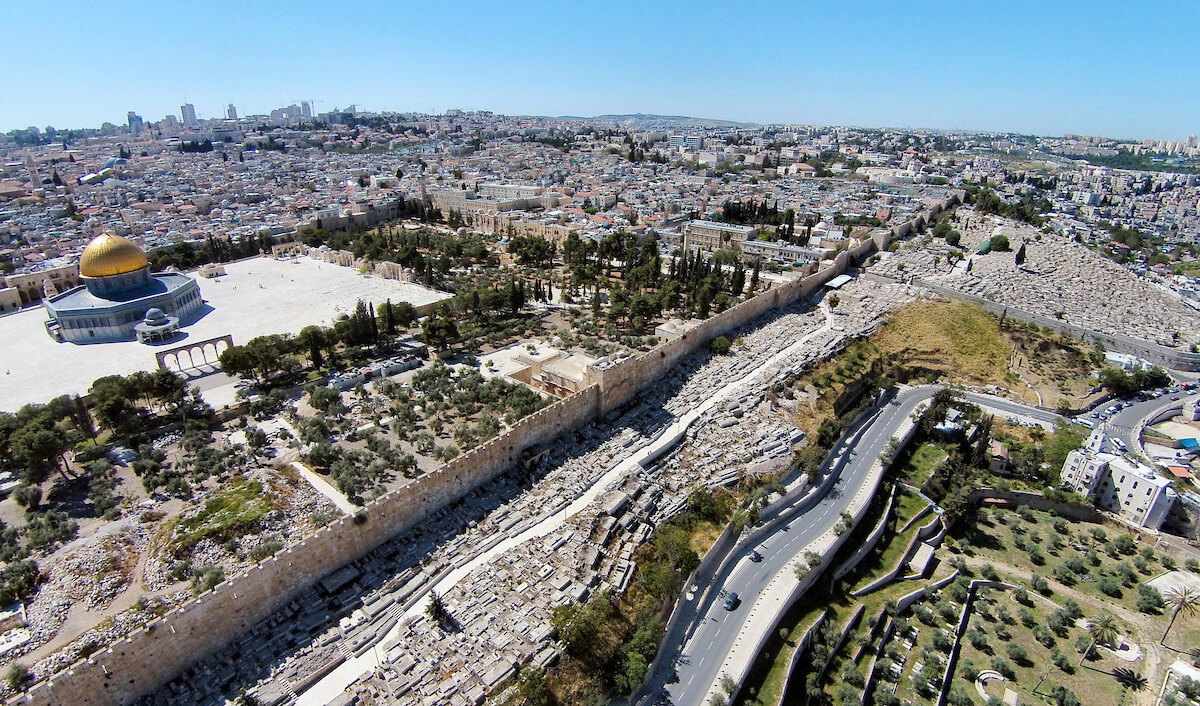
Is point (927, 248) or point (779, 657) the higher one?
point (927, 248)

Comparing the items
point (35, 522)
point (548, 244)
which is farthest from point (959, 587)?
point (548, 244)

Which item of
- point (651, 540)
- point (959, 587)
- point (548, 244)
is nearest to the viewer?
point (651, 540)

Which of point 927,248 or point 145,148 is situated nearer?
point 927,248

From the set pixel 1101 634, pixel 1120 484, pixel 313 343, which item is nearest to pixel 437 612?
pixel 1101 634

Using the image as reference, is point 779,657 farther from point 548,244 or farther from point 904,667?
point 548,244

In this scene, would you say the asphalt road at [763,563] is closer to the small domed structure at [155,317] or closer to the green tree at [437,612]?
the green tree at [437,612]

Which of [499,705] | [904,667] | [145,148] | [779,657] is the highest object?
[145,148]

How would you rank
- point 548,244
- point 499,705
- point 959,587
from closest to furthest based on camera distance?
point 499,705, point 959,587, point 548,244
